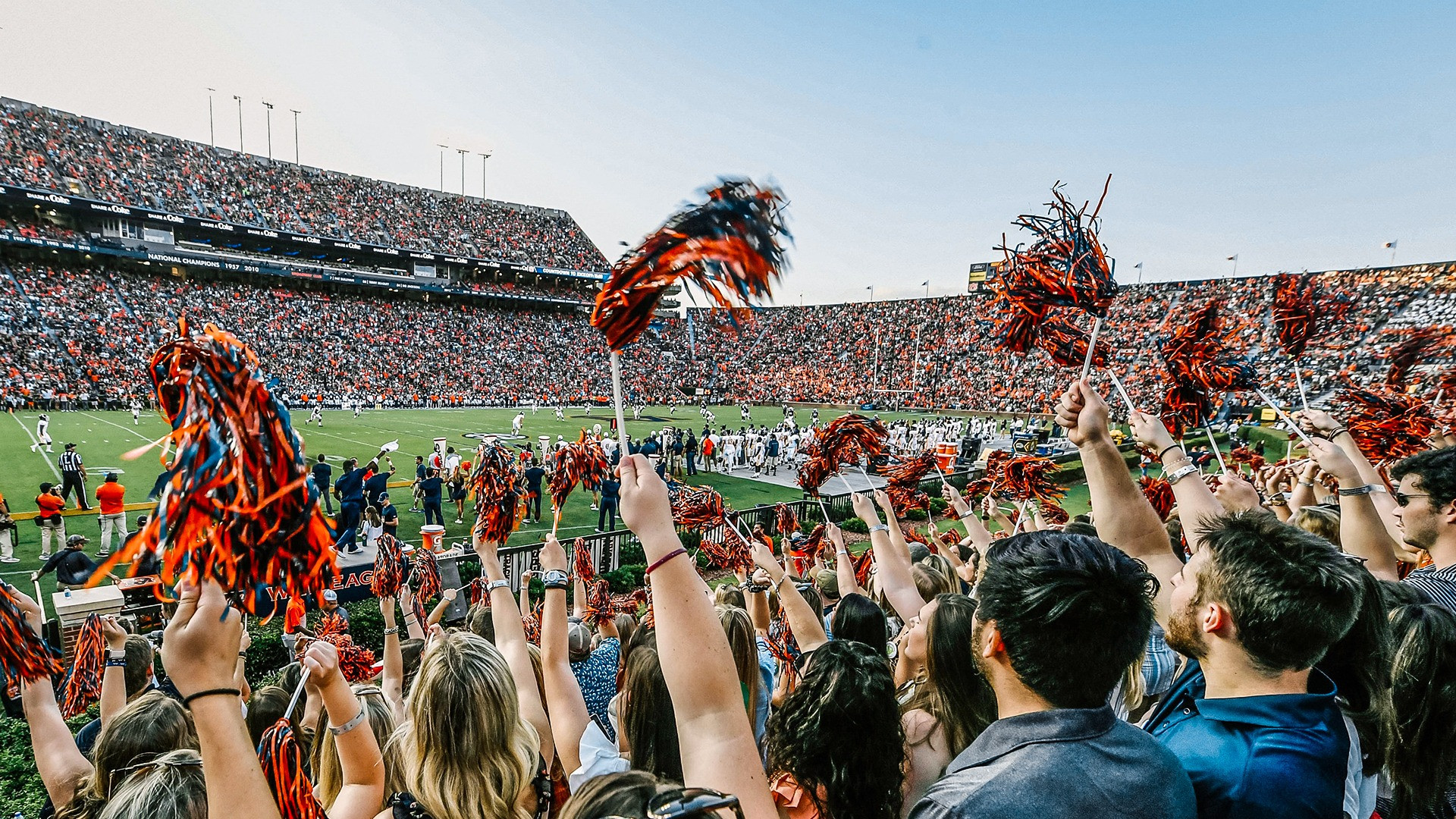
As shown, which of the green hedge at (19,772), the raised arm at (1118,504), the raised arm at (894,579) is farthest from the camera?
the green hedge at (19,772)

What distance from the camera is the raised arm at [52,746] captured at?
8.13ft

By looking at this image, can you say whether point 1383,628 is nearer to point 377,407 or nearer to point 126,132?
point 377,407

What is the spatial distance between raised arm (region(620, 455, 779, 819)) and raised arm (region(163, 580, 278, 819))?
2.61ft

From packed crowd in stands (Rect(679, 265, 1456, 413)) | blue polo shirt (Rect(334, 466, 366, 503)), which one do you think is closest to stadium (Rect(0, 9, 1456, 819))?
blue polo shirt (Rect(334, 466, 366, 503))

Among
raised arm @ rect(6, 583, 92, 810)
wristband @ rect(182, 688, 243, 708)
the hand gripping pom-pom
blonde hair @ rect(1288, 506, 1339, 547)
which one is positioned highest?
the hand gripping pom-pom

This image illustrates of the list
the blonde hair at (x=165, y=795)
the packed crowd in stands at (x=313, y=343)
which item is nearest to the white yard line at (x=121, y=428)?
the packed crowd in stands at (x=313, y=343)

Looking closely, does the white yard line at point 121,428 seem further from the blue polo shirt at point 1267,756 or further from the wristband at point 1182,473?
the blue polo shirt at point 1267,756

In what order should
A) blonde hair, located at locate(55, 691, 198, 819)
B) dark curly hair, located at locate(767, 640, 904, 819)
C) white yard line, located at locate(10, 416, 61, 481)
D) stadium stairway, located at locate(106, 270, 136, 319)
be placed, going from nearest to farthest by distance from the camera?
dark curly hair, located at locate(767, 640, 904, 819) → blonde hair, located at locate(55, 691, 198, 819) → white yard line, located at locate(10, 416, 61, 481) → stadium stairway, located at locate(106, 270, 136, 319)

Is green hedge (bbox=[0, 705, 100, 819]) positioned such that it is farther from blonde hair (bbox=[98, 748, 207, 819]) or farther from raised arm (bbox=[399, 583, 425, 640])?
blonde hair (bbox=[98, 748, 207, 819])

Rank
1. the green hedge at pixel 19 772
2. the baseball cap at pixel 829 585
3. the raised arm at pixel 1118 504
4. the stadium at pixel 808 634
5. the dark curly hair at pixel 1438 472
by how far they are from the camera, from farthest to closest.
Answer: the baseball cap at pixel 829 585 → the green hedge at pixel 19 772 → the dark curly hair at pixel 1438 472 → the raised arm at pixel 1118 504 → the stadium at pixel 808 634

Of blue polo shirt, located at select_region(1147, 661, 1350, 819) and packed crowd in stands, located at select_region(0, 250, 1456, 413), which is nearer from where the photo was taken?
blue polo shirt, located at select_region(1147, 661, 1350, 819)

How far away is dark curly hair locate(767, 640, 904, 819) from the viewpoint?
1706 mm

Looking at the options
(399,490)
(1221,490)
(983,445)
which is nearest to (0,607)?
(1221,490)

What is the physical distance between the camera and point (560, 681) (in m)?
2.46
